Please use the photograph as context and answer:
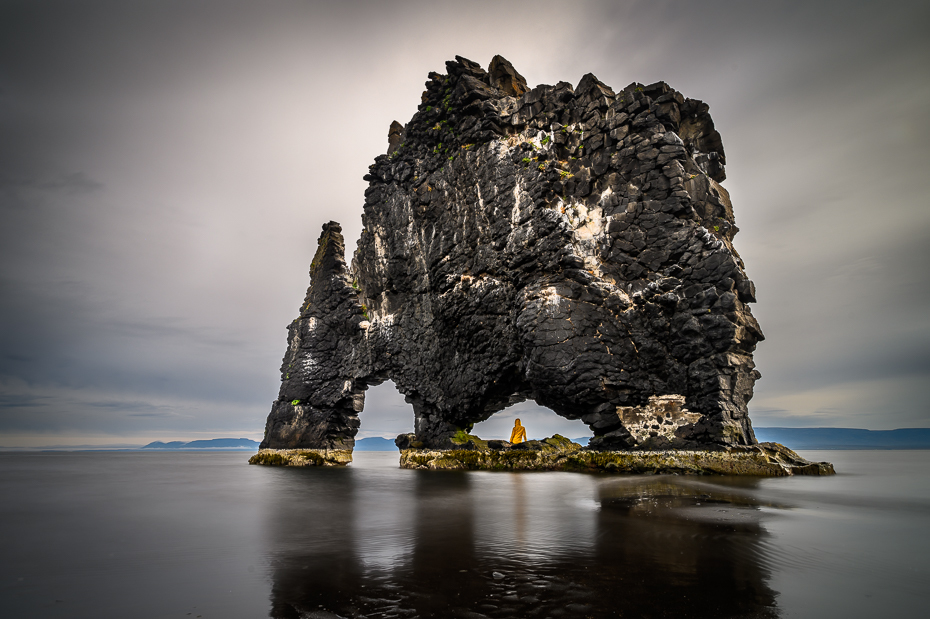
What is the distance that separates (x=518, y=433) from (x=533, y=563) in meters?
23.1

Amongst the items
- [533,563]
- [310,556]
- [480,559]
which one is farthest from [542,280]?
[310,556]

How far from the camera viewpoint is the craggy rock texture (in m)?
19.6

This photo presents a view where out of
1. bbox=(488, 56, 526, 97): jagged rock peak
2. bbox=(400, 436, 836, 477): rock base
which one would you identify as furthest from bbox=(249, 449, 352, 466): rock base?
bbox=(488, 56, 526, 97): jagged rock peak

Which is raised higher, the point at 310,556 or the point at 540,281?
the point at 540,281

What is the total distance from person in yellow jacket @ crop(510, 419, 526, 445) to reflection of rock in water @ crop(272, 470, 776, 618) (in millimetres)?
17465

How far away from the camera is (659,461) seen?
1823cm

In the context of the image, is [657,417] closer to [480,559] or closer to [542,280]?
[542,280]

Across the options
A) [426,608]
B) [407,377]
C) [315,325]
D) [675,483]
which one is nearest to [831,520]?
[675,483]

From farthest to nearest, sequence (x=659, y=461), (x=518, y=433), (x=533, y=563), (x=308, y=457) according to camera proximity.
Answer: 1. (x=308, y=457)
2. (x=518, y=433)
3. (x=659, y=461)
4. (x=533, y=563)

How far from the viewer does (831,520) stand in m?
8.05

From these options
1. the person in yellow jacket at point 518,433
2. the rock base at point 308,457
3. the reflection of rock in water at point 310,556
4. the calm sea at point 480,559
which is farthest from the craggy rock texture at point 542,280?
the reflection of rock in water at point 310,556

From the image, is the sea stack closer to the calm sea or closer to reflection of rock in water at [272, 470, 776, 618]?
the calm sea

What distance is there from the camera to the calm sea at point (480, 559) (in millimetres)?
3836

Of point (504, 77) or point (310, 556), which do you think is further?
point (504, 77)
